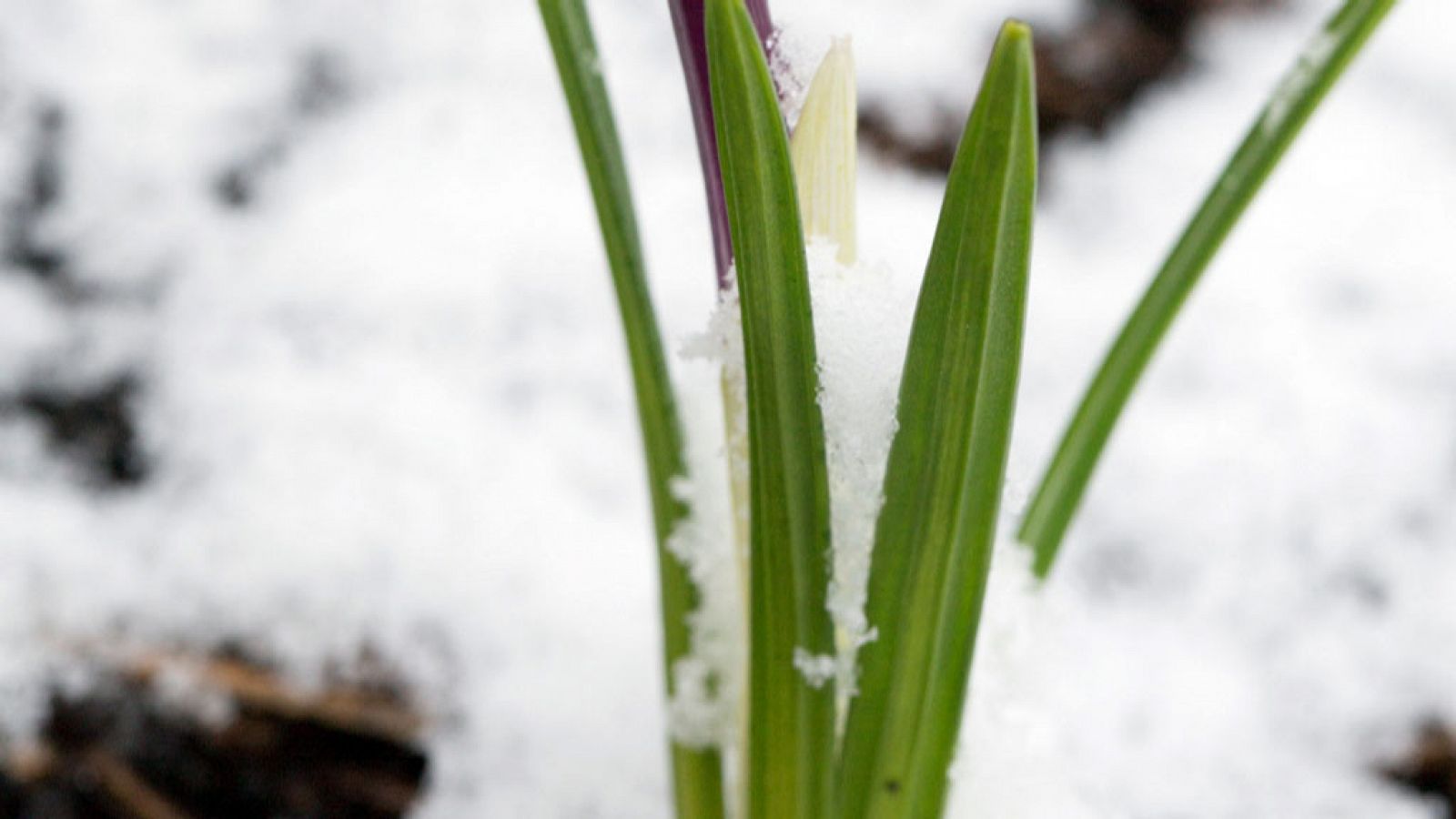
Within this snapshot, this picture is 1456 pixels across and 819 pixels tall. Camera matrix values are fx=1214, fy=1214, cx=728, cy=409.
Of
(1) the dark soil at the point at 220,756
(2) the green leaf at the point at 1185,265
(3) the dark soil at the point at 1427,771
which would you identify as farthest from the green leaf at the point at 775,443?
(3) the dark soil at the point at 1427,771

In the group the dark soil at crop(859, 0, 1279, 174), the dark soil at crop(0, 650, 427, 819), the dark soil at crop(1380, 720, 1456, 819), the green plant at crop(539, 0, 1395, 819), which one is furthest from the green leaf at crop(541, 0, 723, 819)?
the dark soil at crop(859, 0, 1279, 174)

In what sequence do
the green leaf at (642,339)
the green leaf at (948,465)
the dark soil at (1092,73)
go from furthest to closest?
the dark soil at (1092,73), the green leaf at (642,339), the green leaf at (948,465)

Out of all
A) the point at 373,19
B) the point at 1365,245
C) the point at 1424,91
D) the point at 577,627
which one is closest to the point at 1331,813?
the point at 577,627

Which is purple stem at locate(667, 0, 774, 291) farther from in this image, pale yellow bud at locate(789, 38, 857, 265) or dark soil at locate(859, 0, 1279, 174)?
dark soil at locate(859, 0, 1279, 174)

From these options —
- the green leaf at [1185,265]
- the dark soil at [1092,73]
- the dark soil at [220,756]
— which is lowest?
the dark soil at [220,756]

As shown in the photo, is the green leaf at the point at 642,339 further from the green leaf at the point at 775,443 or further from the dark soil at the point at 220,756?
the dark soil at the point at 220,756

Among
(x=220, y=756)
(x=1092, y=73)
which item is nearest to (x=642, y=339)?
(x=220, y=756)

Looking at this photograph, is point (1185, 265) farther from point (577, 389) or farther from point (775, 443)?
point (577, 389)

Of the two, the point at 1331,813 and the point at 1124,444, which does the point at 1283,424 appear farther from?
the point at 1331,813
